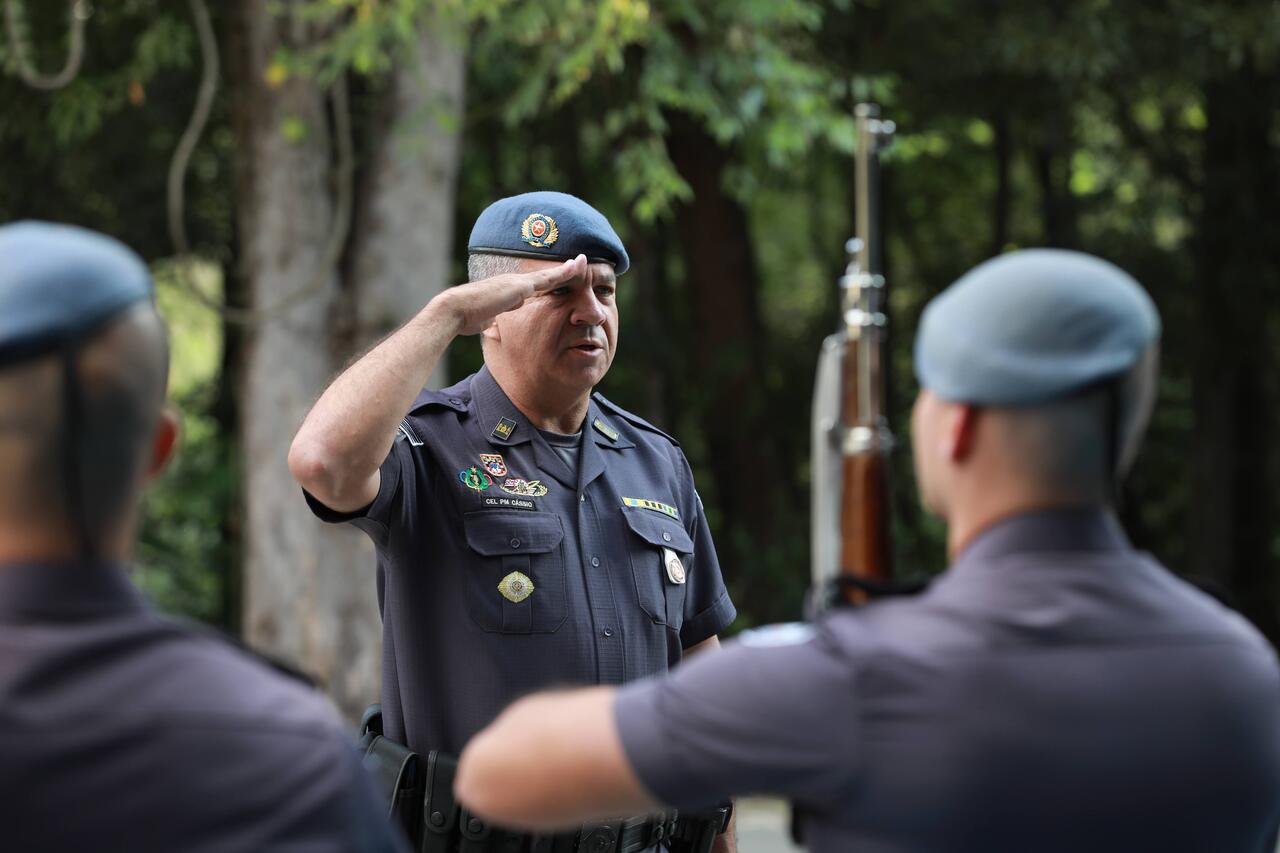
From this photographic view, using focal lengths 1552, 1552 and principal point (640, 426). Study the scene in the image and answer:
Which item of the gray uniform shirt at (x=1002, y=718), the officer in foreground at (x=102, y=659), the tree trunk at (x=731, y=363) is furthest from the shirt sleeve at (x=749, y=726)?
the tree trunk at (x=731, y=363)

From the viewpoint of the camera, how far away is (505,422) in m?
3.22

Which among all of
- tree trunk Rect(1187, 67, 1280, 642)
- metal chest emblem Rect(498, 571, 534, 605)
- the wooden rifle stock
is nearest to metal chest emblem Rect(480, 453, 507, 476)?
metal chest emblem Rect(498, 571, 534, 605)

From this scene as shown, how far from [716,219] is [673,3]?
14.7 feet

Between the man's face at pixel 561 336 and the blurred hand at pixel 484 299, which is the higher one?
the blurred hand at pixel 484 299

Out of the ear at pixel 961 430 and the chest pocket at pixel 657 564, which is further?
the chest pocket at pixel 657 564

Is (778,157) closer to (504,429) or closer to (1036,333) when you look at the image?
(504,429)

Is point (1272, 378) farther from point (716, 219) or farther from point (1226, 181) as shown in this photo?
point (716, 219)

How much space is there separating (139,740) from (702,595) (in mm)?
1993

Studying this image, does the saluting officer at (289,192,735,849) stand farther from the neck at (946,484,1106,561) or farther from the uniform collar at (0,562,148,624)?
the neck at (946,484,1106,561)

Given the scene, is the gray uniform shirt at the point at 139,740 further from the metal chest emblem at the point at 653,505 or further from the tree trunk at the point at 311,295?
the tree trunk at the point at 311,295

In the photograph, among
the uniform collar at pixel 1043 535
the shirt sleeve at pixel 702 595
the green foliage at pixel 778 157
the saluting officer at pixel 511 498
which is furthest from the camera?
the green foliage at pixel 778 157

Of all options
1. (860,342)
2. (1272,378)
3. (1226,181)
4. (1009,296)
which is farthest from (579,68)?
(1272,378)

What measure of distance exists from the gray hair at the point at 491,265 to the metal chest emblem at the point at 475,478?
422mm

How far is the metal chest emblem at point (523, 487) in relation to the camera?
3.10 metres
